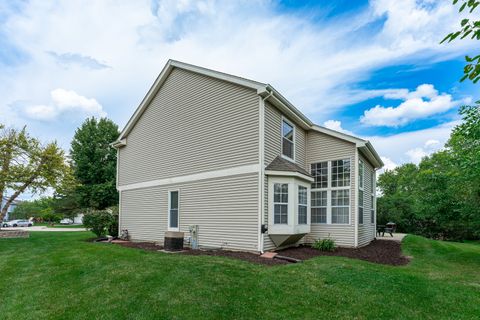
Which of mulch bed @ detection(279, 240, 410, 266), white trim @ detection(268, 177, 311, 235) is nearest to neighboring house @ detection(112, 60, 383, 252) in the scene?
white trim @ detection(268, 177, 311, 235)

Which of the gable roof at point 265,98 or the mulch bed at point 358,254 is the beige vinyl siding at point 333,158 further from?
the mulch bed at point 358,254

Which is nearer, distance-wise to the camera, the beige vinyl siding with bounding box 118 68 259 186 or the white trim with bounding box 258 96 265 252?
the white trim with bounding box 258 96 265 252

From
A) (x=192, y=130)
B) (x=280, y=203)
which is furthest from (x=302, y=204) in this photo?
(x=192, y=130)

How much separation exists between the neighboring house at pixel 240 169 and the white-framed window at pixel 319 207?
0.14ft

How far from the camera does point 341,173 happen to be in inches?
458

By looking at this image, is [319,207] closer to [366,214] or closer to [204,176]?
[366,214]

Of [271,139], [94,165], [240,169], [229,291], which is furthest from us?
[94,165]

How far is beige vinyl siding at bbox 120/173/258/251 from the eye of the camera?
955 cm

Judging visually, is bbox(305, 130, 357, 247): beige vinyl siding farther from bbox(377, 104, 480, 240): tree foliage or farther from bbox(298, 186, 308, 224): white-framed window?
bbox(377, 104, 480, 240): tree foliage

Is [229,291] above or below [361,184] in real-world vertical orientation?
below

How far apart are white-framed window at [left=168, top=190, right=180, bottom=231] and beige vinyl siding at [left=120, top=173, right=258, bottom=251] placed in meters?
0.22

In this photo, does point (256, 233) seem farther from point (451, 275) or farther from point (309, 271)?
point (451, 275)

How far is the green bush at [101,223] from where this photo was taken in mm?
15625

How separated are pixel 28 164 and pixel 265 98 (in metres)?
14.6
